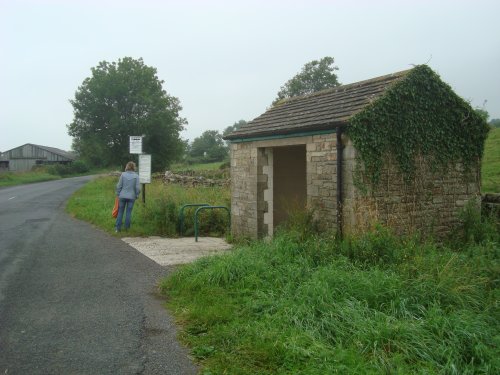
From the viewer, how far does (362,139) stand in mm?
7773

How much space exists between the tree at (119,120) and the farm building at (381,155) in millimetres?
32637

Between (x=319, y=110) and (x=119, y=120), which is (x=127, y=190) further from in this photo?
(x=119, y=120)

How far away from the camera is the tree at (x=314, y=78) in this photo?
177 ft

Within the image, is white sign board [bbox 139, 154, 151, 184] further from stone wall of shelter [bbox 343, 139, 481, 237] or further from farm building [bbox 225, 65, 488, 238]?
stone wall of shelter [bbox 343, 139, 481, 237]

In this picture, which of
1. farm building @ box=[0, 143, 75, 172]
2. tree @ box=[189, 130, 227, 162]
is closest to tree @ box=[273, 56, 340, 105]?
tree @ box=[189, 130, 227, 162]

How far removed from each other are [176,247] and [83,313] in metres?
4.43

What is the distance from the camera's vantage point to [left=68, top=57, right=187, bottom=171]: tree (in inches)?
1633

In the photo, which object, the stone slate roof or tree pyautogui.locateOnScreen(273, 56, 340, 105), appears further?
tree pyautogui.locateOnScreen(273, 56, 340, 105)

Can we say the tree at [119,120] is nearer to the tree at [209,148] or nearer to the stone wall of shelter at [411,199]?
the tree at [209,148]

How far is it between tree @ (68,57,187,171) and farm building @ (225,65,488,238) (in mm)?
32637

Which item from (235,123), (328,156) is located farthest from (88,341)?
(235,123)

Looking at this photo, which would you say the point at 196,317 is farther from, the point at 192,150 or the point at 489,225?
the point at 192,150

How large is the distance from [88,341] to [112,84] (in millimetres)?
41706

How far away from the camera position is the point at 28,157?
2766 inches
